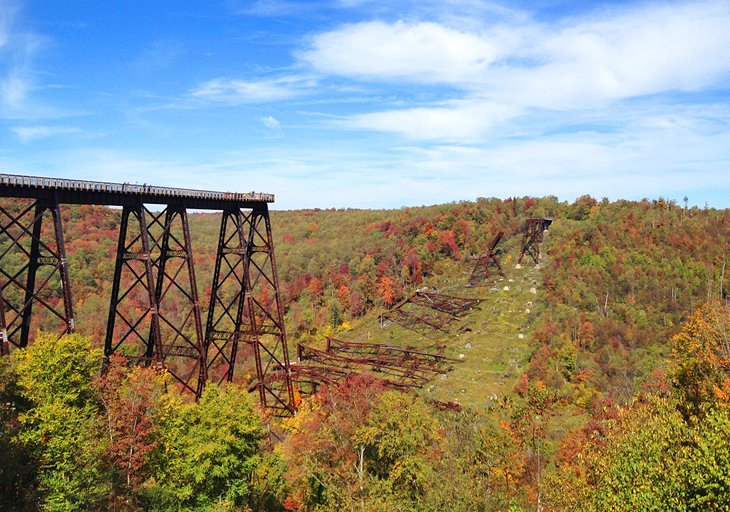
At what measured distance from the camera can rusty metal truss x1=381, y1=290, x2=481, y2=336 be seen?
47.8m

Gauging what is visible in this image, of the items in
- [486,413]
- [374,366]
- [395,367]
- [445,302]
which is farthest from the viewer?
[445,302]

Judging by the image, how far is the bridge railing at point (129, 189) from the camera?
52.1 ft

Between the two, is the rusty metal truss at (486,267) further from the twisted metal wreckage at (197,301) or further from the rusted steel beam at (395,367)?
the rusted steel beam at (395,367)

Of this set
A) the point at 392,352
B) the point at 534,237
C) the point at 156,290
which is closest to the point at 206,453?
the point at 156,290

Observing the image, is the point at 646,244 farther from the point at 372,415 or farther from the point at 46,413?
the point at 46,413

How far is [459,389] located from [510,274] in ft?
81.7

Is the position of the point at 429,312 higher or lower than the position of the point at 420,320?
higher

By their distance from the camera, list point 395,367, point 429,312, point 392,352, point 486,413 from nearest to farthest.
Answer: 1. point 486,413
2. point 395,367
3. point 392,352
4. point 429,312

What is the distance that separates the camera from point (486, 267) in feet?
191

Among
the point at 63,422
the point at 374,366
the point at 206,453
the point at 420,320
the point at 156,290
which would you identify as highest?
the point at 156,290

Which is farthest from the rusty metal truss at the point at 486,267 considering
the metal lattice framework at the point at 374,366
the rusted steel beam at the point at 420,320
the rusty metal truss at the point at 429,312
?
the metal lattice framework at the point at 374,366

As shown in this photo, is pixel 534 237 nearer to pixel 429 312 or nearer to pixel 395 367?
pixel 429 312

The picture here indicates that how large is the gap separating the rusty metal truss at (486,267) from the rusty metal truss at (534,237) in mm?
2987

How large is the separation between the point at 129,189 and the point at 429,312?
37.4 m
